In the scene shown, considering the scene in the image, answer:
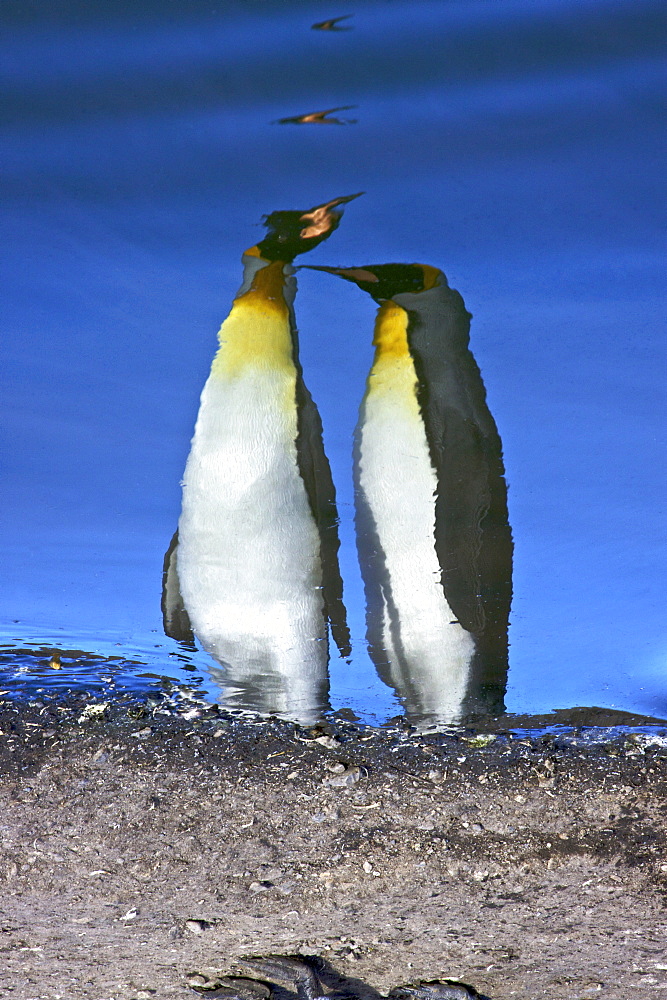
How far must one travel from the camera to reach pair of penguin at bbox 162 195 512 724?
1.10 m

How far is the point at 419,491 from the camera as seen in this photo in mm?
1235

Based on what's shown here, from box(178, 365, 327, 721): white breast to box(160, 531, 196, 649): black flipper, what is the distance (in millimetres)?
13

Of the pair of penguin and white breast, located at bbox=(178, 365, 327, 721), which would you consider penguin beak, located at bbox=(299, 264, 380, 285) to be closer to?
the pair of penguin

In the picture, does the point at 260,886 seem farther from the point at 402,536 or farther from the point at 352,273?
the point at 352,273

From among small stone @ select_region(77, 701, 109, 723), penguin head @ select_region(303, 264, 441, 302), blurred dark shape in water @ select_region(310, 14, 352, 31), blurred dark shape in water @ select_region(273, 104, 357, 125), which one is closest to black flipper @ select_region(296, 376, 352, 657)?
penguin head @ select_region(303, 264, 441, 302)

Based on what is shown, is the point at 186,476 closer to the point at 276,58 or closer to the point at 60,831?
the point at 60,831

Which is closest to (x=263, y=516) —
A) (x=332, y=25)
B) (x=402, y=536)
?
(x=402, y=536)

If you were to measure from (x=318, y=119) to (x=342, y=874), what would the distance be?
4.07 feet

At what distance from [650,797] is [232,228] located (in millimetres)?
1181

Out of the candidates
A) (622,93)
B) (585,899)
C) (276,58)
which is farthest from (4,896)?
(622,93)

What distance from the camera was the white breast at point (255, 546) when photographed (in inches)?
43.1

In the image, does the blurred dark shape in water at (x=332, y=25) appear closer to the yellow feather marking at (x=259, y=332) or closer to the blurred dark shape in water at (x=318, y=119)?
the blurred dark shape in water at (x=318, y=119)

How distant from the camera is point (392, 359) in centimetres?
136

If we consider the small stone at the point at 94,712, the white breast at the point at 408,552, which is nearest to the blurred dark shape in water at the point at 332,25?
the white breast at the point at 408,552
